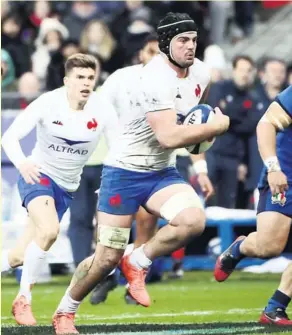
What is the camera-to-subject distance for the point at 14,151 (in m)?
10.4

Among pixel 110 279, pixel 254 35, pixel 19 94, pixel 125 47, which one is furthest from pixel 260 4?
pixel 110 279

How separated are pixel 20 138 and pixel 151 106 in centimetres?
140

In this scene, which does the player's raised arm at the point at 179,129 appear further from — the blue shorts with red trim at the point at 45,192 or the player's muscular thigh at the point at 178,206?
the blue shorts with red trim at the point at 45,192

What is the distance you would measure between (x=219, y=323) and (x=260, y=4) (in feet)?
40.6

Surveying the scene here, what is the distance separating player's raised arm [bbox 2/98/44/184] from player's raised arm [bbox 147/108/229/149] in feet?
3.17

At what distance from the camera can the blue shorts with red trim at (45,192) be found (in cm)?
1090

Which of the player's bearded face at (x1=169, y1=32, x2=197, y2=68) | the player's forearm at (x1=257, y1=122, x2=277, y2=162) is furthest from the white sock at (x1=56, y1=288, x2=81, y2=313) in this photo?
the player's bearded face at (x1=169, y1=32, x2=197, y2=68)

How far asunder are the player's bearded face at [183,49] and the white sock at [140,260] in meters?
1.46

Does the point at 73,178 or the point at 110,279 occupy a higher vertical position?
the point at 73,178

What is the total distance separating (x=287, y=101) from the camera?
9.85m

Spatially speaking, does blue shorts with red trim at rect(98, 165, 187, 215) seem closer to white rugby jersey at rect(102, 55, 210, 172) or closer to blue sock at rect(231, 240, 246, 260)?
white rugby jersey at rect(102, 55, 210, 172)

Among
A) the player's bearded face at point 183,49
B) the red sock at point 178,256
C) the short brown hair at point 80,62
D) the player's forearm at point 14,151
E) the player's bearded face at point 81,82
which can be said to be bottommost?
the red sock at point 178,256

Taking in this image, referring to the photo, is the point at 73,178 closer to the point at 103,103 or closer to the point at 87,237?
the point at 103,103

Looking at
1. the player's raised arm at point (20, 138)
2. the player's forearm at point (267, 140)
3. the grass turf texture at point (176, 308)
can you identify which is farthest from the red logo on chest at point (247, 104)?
the player's forearm at point (267, 140)
